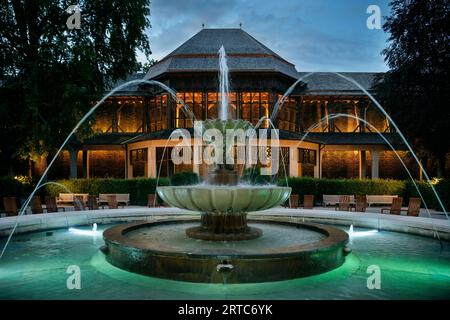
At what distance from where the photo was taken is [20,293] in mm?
5617

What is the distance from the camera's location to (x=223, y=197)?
7242 millimetres

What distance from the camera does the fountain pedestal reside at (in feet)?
27.4

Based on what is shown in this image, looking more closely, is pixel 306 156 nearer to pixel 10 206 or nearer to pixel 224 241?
pixel 10 206

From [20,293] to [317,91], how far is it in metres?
27.3

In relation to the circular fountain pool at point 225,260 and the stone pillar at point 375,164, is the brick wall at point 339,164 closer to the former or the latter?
the stone pillar at point 375,164

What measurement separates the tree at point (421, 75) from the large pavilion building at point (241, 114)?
237 centimetres

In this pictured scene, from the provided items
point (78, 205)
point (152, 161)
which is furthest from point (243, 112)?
point (78, 205)

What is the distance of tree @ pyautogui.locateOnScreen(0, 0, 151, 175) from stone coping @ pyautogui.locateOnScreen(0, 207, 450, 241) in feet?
25.3

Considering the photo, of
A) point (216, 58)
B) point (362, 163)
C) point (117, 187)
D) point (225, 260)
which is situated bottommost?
point (225, 260)

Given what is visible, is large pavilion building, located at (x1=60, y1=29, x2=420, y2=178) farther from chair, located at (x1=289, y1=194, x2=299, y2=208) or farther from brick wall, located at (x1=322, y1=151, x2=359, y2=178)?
chair, located at (x1=289, y1=194, x2=299, y2=208)

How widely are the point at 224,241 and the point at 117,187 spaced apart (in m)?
13.7

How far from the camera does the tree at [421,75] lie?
65.1 feet

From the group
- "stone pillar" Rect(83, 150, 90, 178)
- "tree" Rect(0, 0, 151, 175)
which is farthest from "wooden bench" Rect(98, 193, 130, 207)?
"stone pillar" Rect(83, 150, 90, 178)
